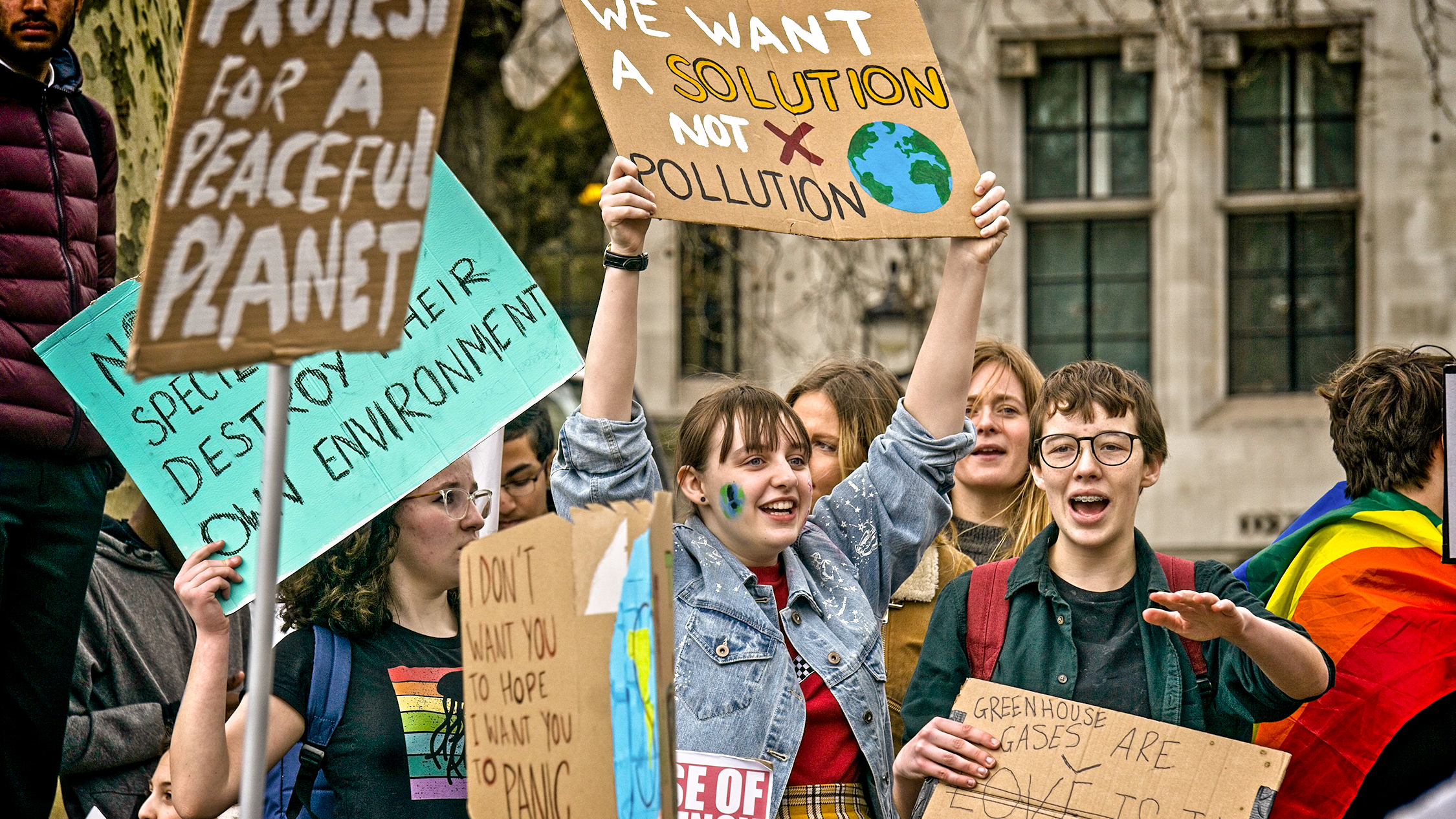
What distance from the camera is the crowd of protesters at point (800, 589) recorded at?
2592 millimetres

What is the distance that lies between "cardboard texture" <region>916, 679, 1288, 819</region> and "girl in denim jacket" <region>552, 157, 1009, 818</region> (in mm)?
194

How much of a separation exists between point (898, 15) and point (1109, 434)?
873 mm

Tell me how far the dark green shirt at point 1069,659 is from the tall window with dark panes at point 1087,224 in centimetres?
883

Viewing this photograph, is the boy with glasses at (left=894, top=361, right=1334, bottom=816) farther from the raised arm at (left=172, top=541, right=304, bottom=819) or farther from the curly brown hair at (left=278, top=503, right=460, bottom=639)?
the raised arm at (left=172, top=541, right=304, bottom=819)

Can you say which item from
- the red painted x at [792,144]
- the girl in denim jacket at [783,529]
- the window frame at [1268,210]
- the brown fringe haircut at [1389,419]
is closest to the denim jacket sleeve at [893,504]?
the girl in denim jacket at [783,529]

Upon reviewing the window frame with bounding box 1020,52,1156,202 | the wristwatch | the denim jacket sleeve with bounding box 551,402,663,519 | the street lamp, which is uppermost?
the window frame with bounding box 1020,52,1156,202

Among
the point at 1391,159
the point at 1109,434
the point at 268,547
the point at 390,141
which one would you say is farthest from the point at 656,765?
the point at 1391,159

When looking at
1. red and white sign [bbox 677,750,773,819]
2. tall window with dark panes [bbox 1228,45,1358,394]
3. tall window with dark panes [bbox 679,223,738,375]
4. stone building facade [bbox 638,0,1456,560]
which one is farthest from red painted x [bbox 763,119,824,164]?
tall window with dark panes [bbox 1228,45,1358,394]

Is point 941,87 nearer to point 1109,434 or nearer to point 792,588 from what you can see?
point 1109,434

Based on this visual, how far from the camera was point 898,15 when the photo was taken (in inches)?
112

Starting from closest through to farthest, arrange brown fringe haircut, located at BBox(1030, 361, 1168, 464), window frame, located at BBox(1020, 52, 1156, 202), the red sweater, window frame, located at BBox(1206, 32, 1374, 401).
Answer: the red sweater < brown fringe haircut, located at BBox(1030, 361, 1168, 464) < window frame, located at BBox(1206, 32, 1374, 401) < window frame, located at BBox(1020, 52, 1156, 202)

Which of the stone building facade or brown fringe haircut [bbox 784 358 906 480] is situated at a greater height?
the stone building facade

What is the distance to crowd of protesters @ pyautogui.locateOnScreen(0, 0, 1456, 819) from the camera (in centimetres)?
259

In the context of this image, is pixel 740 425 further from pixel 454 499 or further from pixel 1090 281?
pixel 1090 281
